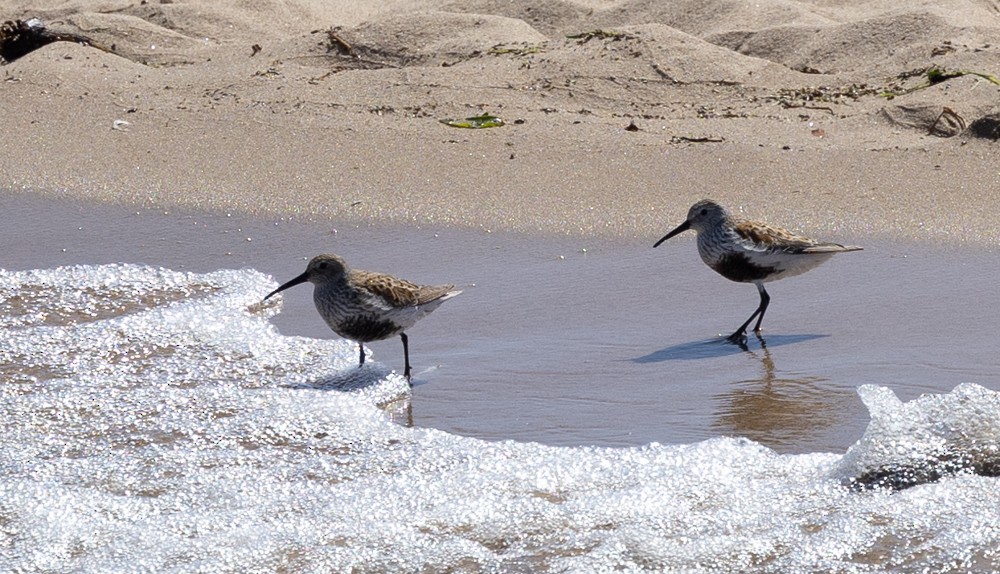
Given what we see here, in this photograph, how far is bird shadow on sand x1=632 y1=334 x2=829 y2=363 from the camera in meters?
6.89

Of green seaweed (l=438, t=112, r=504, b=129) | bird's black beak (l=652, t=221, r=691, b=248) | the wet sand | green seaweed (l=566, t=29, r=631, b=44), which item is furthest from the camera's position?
green seaweed (l=566, t=29, r=631, b=44)

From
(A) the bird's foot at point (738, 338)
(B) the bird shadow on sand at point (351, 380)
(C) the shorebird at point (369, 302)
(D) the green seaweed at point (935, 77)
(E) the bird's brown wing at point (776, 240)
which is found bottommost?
(B) the bird shadow on sand at point (351, 380)

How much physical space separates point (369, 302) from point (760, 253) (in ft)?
7.07

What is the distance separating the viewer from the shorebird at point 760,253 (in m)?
7.63

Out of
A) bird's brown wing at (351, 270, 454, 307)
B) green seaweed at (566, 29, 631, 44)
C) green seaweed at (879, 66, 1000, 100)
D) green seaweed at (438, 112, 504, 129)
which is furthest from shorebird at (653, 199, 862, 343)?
green seaweed at (566, 29, 631, 44)

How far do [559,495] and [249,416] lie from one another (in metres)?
1.70

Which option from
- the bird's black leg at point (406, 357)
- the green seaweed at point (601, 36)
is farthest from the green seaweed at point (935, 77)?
the bird's black leg at point (406, 357)

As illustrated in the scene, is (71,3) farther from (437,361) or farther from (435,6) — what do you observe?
(437,361)

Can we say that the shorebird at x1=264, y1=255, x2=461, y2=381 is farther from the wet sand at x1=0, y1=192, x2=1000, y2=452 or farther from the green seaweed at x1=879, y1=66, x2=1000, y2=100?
the green seaweed at x1=879, y1=66, x2=1000, y2=100

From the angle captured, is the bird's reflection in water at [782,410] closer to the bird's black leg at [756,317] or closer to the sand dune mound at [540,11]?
the bird's black leg at [756,317]

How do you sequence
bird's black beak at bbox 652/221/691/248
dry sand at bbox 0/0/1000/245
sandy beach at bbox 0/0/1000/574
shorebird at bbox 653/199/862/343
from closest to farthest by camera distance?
sandy beach at bbox 0/0/1000/574
shorebird at bbox 653/199/862/343
bird's black beak at bbox 652/221/691/248
dry sand at bbox 0/0/1000/245

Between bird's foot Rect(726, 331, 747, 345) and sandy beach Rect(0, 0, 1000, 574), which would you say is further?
bird's foot Rect(726, 331, 747, 345)

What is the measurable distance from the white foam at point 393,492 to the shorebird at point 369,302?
0.24 metres

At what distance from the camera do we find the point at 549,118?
35.7ft
